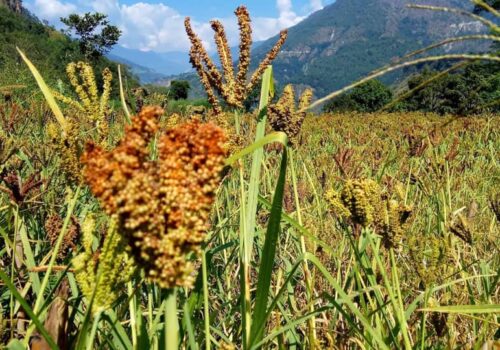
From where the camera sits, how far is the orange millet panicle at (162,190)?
600mm

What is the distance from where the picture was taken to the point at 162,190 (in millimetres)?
621

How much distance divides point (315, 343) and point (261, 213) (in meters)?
1.71

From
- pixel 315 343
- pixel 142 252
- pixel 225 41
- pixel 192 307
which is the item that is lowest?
pixel 315 343

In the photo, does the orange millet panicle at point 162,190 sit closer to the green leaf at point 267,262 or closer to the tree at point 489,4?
the green leaf at point 267,262

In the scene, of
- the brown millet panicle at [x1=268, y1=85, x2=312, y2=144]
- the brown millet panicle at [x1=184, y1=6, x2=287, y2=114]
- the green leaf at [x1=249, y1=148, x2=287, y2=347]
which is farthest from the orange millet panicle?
the brown millet panicle at [x1=268, y1=85, x2=312, y2=144]

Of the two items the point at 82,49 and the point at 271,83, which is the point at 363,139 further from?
the point at 82,49

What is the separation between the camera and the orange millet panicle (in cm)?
60

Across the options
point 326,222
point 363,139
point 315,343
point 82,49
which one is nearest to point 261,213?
point 326,222

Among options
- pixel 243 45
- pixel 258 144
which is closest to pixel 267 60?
pixel 243 45

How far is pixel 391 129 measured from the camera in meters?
9.92

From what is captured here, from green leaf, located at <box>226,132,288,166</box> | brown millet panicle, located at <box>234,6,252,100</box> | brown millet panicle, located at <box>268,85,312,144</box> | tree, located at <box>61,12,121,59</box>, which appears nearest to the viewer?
green leaf, located at <box>226,132,288,166</box>

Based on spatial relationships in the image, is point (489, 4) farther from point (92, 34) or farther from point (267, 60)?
point (92, 34)

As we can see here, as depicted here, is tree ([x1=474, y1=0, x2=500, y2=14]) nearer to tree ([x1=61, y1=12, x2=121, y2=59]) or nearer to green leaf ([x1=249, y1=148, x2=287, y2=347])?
green leaf ([x1=249, y1=148, x2=287, y2=347])

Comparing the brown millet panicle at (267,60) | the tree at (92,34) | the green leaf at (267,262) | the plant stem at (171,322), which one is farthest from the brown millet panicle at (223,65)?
the tree at (92,34)
